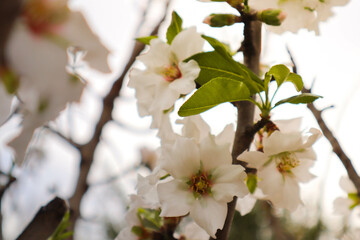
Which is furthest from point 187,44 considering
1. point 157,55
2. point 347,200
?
point 347,200

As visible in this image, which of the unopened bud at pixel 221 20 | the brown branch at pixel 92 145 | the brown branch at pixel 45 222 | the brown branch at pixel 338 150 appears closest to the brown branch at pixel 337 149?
the brown branch at pixel 338 150

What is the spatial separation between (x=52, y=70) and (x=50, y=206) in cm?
19

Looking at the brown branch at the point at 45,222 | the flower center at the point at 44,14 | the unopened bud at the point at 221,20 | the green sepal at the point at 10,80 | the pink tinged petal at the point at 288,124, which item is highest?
the flower center at the point at 44,14

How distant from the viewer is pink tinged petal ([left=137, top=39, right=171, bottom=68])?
1.63 feet

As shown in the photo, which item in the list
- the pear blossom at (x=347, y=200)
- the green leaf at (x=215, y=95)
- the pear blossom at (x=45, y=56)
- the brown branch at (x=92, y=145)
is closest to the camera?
the pear blossom at (x=45, y=56)

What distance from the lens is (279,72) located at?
1.50 feet

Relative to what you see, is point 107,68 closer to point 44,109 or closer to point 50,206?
point 44,109

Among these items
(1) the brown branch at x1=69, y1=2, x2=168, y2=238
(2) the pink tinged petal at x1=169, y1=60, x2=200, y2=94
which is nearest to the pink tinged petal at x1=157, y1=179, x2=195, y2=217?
(2) the pink tinged petal at x1=169, y1=60, x2=200, y2=94

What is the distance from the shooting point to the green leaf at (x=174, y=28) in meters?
0.52

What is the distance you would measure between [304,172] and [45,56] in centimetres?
44

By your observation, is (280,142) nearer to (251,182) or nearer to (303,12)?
(251,182)

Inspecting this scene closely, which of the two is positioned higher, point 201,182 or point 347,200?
point 201,182

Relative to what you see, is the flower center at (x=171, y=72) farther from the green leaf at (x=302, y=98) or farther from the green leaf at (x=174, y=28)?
the green leaf at (x=302, y=98)

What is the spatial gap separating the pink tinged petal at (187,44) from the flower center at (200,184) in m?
0.15
